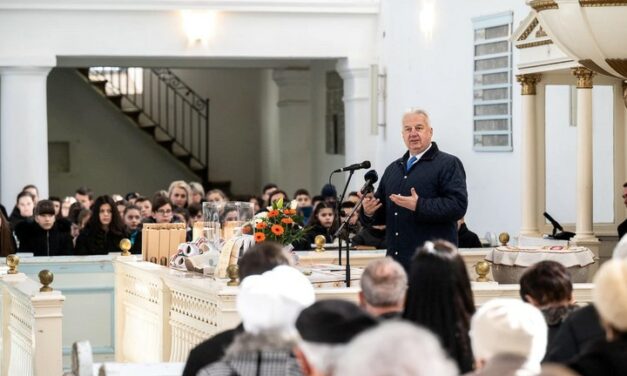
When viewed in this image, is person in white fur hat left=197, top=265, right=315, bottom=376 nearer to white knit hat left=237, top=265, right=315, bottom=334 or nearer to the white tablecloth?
white knit hat left=237, top=265, right=315, bottom=334

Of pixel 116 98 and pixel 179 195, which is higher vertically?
pixel 116 98

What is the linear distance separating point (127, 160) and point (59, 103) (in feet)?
5.47

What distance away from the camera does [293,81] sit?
25.2 metres

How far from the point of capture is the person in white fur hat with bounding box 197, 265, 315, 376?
4.49 meters

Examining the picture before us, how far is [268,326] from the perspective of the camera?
15.9ft

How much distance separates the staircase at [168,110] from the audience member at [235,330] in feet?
72.1

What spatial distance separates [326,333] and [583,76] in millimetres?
8515

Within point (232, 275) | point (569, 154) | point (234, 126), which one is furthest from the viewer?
point (234, 126)

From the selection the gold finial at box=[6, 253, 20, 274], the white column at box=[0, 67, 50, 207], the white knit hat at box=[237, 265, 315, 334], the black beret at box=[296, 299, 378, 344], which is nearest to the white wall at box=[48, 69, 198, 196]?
the white column at box=[0, 67, 50, 207]

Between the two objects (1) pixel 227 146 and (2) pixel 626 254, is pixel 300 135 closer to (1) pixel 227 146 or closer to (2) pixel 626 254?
(1) pixel 227 146

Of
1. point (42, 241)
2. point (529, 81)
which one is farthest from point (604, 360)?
point (42, 241)

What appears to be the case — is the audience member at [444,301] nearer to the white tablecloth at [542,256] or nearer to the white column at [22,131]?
the white tablecloth at [542,256]

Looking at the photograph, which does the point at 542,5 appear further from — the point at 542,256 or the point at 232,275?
the point at 232,275

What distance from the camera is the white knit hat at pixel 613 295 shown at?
4.25m
